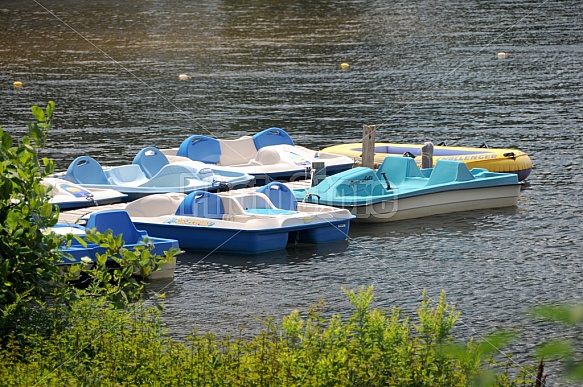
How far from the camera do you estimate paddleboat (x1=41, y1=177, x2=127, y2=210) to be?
1839cm

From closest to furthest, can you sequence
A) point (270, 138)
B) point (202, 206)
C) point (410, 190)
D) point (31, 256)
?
point (31, 256)
point (202, 206)
point (410, 190)
point (270, 138)

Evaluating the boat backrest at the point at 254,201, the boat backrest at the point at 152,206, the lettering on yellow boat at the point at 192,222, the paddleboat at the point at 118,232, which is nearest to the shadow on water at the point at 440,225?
the boat backrest at the point at 254,201

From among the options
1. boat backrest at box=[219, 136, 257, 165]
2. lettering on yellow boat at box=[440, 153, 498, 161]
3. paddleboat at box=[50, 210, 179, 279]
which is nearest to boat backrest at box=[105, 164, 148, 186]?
boat backrest at box=[219, 136, 257, 165]

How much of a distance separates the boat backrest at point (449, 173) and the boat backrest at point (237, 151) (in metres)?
5.06

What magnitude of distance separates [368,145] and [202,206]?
5366 mm

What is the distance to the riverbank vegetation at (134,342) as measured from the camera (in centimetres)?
784

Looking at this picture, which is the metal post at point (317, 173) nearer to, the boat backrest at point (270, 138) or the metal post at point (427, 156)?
the metal post at point (427, 156)

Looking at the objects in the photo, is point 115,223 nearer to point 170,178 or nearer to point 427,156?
point 170,178

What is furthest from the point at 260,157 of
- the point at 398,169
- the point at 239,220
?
the point at 239,220

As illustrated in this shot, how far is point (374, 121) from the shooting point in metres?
33.4

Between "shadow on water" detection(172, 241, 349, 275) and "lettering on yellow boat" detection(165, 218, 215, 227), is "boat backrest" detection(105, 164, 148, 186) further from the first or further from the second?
"shadow on water" detection(172, 241, 349, 275)

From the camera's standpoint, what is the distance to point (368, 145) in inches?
839

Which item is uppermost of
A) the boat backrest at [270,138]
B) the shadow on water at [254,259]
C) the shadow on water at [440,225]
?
the boat backrest at [270,138]

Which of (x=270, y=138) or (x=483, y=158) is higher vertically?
(x=270, y=138)
